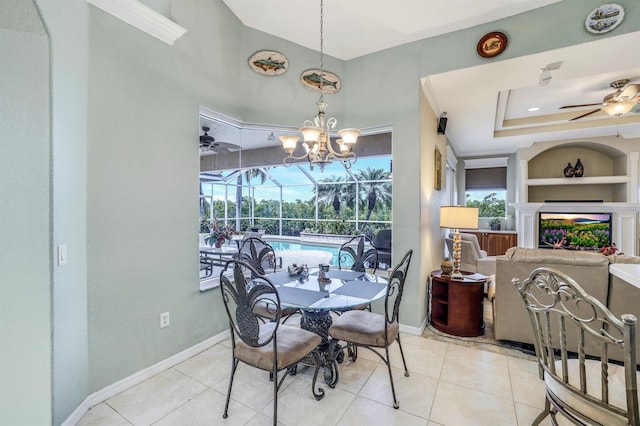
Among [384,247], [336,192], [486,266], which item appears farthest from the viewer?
[336,192]

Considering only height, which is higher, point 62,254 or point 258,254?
point 62,254

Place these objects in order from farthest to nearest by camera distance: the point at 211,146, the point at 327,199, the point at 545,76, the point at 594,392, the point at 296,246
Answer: the point at 296,246 → the point at 327,199 → the point at 211,146 → the point at 545,76 → the point at 594,392

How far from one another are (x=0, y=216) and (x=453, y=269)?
149 inches

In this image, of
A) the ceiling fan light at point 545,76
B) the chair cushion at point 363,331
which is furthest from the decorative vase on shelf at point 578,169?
the chair cushion at point 363,331

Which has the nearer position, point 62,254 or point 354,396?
point 62,254

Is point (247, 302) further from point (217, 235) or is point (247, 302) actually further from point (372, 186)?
point (372, 186)

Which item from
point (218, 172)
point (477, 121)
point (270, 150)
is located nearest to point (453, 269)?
point (477, 121)

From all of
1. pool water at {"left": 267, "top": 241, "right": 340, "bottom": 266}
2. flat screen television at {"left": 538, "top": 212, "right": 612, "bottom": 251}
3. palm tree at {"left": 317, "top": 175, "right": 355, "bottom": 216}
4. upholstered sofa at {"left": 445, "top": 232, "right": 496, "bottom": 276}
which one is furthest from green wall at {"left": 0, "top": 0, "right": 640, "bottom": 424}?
pool water at {"left": 267, "top": 241, "right": 340, "bottom": 266}

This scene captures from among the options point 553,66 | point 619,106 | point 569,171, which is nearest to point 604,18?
point 553,66

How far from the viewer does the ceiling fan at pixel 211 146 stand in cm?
296

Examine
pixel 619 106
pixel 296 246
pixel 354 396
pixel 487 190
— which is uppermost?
pixel 619 106

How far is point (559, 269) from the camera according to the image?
2580 millimetres

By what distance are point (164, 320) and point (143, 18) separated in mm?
2434

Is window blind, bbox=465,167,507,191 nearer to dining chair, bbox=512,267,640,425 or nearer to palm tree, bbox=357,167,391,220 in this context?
palm tree, bbox=357,167,391,220
